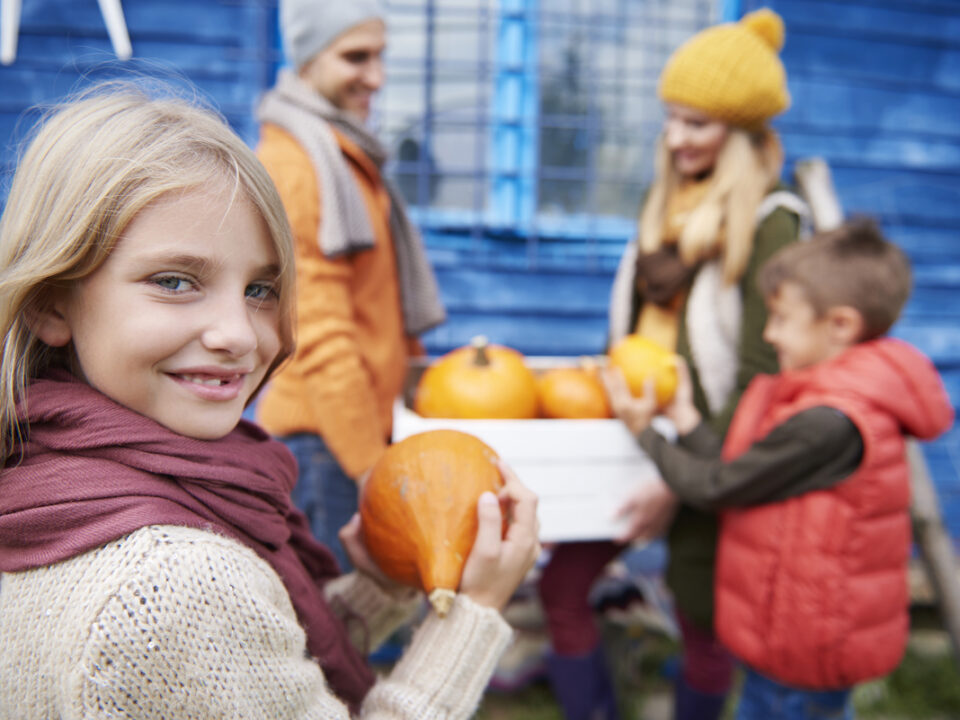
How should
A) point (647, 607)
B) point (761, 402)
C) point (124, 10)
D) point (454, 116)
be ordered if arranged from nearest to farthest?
point (761, 402) → point (647, 607) → point (124, 10) → point (454, 116)

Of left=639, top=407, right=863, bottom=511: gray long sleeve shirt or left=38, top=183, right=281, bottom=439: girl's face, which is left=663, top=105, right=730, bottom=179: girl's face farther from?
left=38, top=183, right=281, bottom=439: girl's face

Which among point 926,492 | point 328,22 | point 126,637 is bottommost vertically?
point 926,492

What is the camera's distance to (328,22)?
196 cm

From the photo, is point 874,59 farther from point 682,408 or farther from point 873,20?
point 682,408

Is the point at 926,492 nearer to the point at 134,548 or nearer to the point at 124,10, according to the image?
the point at 134,548

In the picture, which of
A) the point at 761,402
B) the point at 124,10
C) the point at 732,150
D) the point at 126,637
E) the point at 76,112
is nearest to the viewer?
the point at 126,637

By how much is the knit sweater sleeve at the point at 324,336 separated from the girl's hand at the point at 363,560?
50 centimetres

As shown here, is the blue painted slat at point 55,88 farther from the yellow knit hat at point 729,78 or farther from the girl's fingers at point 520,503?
the girl's fingers at point 520,503

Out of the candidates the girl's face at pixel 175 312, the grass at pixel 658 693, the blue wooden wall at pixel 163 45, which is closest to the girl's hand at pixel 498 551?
the girl's face at pixel 175 312

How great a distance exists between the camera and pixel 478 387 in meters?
1.92

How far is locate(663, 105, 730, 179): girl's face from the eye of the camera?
219cm

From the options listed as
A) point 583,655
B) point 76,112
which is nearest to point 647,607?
point 583,655

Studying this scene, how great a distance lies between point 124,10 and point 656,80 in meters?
2.53

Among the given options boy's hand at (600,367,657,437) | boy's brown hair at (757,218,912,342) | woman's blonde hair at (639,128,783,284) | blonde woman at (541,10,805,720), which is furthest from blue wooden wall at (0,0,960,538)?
boy's brown hair at (757,218,912,342)
